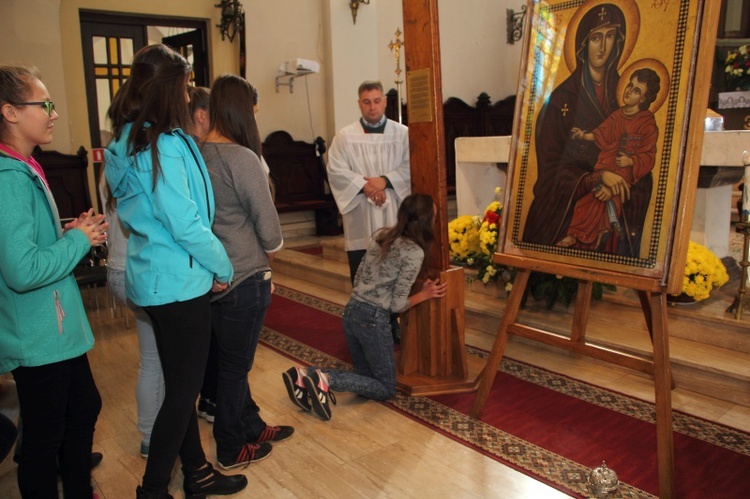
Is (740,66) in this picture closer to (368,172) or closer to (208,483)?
(368,172)

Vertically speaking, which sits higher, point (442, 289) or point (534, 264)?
point (534, 264)

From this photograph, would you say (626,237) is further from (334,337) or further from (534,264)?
(334,337)

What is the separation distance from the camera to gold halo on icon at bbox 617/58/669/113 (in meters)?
2.04

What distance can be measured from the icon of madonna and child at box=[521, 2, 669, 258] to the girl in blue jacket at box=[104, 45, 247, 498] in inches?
50.8

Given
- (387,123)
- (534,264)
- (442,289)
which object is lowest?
(442,289)

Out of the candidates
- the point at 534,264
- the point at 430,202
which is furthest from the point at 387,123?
the point at 534,264

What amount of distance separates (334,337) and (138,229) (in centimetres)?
242

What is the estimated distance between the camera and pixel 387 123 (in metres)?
3.80

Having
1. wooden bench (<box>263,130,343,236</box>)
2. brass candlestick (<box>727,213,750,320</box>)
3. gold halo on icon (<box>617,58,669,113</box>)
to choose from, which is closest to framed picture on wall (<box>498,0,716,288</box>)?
gold halo on icon (<box>617,58,669,113</box>)

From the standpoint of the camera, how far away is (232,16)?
6.89 metres

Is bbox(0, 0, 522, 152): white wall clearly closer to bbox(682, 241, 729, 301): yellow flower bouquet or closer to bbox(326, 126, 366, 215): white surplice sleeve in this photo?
bbox(326, 126, 366, 215): white surplice sleeve

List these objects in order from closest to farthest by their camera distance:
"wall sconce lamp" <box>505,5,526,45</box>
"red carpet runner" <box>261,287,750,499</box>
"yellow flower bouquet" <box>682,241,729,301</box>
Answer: "red carpet runner" <box>261,287,750,499</box>
"yellow flower bouquet" <box>682,241,729,301</box>
"wall sconce lamp" <box>505,5,526,45</box>

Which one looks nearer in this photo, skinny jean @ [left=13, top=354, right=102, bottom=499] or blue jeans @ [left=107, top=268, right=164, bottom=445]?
skinny jean @ [left=13, top=354, right=102, bottom=499]

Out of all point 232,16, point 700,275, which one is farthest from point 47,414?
point 232,16
